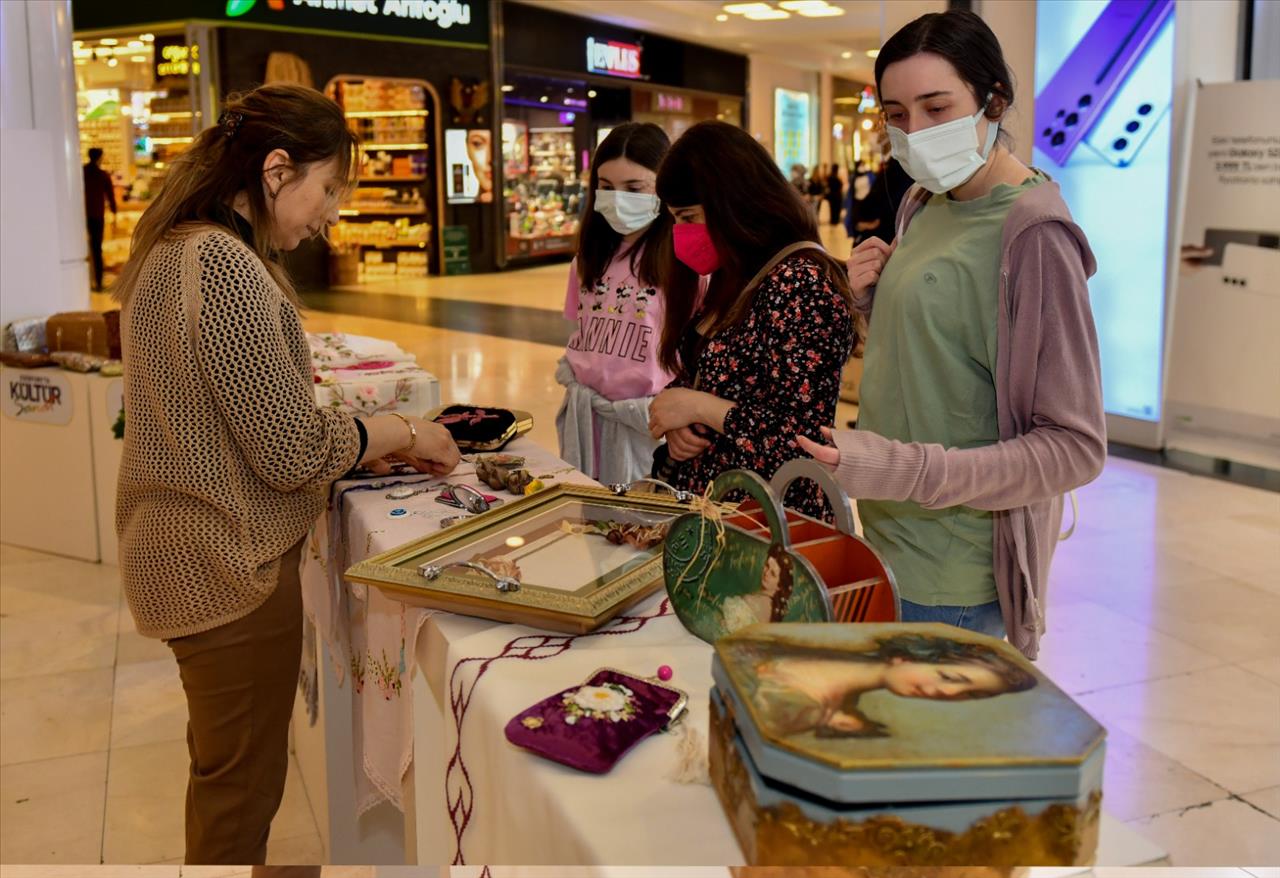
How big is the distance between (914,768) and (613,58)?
19.2 m

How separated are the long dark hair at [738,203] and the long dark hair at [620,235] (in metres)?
0.69

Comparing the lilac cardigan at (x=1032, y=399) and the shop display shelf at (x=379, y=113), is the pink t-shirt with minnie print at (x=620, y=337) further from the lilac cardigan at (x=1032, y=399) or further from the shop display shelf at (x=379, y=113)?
the shop display shelf at (x=379, y=113)

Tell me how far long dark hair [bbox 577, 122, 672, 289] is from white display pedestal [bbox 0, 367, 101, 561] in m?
2.66

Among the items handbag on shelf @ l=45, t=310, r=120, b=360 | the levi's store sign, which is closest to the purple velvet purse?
handbag on shelf @ l=45, t=310, r=120, b=360

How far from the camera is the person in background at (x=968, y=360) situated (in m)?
1.55

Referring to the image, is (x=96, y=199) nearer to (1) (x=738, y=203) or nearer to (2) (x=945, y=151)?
(1) (x=738, y=203)

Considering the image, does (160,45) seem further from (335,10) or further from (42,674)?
(42,674)

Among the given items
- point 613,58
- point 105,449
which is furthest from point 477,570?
point 613,58

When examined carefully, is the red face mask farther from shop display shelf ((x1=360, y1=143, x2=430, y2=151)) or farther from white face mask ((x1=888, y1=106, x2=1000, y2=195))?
shop display shelf ((x1=360, y1=143, x2=430, y2=151))

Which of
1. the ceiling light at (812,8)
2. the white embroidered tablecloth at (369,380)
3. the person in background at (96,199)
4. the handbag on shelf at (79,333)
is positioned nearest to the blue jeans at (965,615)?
the white embroidered tablecloth at (369,380)

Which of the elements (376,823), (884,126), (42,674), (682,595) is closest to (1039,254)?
(884,126)

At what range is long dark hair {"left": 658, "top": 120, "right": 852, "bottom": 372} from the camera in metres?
2.18

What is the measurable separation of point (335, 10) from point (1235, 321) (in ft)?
36.9

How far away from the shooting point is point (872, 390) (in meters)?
1.84
